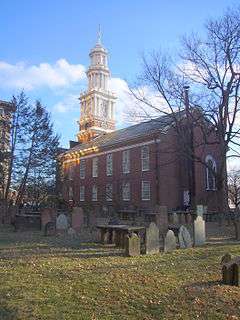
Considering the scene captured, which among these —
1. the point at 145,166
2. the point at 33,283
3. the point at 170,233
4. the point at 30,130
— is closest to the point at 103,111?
the point at 145,166

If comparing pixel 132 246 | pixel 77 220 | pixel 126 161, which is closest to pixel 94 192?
pixel 126 161

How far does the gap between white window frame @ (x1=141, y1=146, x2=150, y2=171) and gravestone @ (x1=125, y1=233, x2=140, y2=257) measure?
28.4 meters

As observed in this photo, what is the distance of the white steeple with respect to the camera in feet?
229

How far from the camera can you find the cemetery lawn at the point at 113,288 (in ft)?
21.2

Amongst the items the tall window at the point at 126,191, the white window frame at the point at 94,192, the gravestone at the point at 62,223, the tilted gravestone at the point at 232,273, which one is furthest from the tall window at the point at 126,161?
the tilted gravestone at the point at 232,273

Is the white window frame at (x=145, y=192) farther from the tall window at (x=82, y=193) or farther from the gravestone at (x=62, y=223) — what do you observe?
the gravestone at (x=62, y=223)

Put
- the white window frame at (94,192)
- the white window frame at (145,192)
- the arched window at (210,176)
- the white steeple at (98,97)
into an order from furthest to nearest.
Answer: the white steeple at (98,97) → the white window frame at (94,192) → the arched window at (210,176) → the white window frame at (145,192)

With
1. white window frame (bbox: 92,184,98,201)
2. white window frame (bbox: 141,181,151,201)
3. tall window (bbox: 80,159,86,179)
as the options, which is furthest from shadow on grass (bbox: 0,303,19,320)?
tall window (bbox: 80,159,86,179)

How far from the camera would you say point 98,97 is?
7169cm

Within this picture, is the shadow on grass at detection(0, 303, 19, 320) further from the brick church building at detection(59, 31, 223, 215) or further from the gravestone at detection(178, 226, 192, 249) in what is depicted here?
the brick church building at detection(59, 31, 223, 215)

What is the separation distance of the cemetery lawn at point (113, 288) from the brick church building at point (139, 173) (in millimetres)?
20912

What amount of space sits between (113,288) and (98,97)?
65406 millimetres

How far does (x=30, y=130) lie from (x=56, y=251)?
2287cm

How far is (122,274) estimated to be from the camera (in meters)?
8.75
